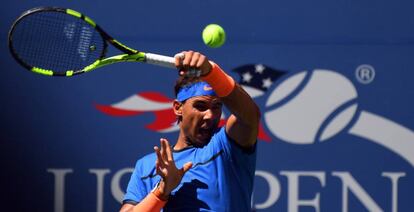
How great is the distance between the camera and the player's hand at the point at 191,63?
3.09 meters

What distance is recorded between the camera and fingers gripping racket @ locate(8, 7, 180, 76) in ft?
11.8

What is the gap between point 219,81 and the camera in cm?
321

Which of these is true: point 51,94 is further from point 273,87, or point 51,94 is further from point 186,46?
point 273,87

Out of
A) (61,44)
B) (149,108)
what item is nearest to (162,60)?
(61,44)

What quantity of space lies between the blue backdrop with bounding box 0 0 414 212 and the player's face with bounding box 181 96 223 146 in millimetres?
1330

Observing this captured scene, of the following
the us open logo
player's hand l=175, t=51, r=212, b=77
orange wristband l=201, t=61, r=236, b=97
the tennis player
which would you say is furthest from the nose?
the us open logo

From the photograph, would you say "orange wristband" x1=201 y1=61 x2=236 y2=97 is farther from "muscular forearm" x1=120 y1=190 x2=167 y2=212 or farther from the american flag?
the american flag

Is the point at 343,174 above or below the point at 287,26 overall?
below

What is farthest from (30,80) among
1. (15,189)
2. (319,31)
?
(319,31)

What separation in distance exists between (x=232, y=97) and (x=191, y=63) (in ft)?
0.75

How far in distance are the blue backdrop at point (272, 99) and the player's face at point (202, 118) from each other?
1.33 m

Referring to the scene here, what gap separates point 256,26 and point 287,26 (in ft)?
0.51

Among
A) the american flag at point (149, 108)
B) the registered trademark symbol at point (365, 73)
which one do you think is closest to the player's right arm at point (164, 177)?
the american flag at point (149, 108)

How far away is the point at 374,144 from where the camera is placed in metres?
4.96
